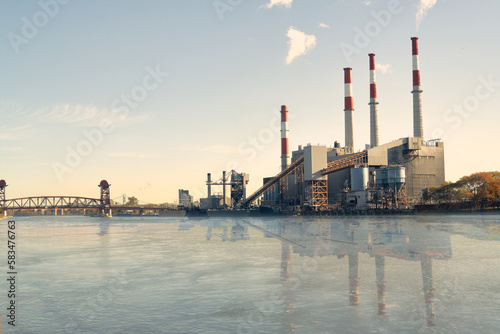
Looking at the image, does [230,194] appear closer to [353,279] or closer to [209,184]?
[209,184]

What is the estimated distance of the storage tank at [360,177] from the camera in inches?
3976

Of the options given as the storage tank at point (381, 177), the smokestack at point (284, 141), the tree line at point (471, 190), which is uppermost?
the smokestack at point (284, 141)

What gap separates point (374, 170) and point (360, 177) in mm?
4833

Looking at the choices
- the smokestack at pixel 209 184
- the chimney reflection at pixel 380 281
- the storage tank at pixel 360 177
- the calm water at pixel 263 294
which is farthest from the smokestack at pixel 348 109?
the chimney reflection at pixel 380 281

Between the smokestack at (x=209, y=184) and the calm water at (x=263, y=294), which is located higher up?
the smokestack at (x=209, y=184)

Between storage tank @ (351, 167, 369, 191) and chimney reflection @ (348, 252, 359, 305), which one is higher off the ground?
storage tank @ (351, 167, 369, 191)

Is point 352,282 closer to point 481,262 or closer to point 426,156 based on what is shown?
point 481,262

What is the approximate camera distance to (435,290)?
1455 cm

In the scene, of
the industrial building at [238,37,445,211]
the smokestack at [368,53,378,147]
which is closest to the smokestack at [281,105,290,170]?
the industrial building at [238,37,445,211]

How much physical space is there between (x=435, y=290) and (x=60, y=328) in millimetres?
11655

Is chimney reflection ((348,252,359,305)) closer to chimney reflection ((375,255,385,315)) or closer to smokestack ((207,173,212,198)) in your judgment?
chimney reflection ((375,255,385,315))

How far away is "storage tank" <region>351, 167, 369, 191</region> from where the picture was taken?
3976 inches

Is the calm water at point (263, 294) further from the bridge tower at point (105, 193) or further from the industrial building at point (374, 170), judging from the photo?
the bridge tower at point (105, 193)

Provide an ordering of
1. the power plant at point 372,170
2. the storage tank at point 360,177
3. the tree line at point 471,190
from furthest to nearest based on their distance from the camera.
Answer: the storage tank at point 360,177
the power plant at point 372,170
the tree line at point 471,190
